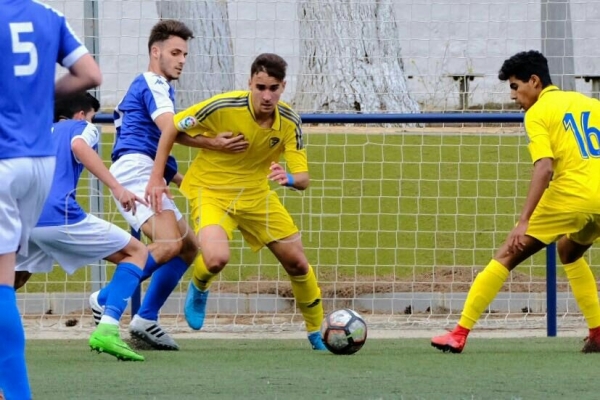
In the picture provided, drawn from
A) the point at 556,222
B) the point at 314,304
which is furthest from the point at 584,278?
the point at 314,304

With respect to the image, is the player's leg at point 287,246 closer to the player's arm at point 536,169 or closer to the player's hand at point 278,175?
the player's hand at point 278,175

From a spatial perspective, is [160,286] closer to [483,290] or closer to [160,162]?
[160,162]

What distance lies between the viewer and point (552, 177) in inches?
295

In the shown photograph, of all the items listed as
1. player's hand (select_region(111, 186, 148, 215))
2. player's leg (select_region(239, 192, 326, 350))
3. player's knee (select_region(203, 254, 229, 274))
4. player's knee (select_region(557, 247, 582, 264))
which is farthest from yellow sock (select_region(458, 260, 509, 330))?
player's hand (select_region(111, 186, 148, 215))

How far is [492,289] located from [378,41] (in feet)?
11.3

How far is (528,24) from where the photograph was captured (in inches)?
402

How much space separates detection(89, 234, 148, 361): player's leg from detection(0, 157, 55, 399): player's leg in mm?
1967

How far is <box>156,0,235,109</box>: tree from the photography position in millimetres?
10258

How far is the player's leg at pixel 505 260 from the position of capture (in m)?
7.43

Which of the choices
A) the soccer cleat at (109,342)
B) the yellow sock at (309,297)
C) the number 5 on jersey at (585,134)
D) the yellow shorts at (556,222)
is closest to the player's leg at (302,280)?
the yellow sock at (309,297)

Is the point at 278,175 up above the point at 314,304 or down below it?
above

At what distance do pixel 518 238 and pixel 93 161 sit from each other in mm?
2457

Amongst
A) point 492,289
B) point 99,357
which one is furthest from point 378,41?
point 99,357

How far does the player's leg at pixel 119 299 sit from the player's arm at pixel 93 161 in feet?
1.64
